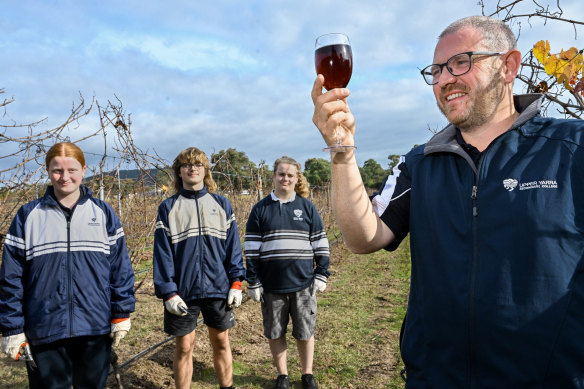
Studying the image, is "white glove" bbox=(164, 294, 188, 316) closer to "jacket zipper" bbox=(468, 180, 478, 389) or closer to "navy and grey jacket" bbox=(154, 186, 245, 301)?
"navy and grey jacket" bbox=(154, 186, 245, 301)

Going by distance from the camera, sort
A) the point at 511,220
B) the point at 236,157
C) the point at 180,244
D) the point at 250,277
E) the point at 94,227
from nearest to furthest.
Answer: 1. the point at 511,220
2. the point at 94,227
3. the point at 180,244
4. the point at 250,277
5. the point at 236,157

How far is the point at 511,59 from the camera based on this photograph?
1.26 metres

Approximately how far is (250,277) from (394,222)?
2.20 m

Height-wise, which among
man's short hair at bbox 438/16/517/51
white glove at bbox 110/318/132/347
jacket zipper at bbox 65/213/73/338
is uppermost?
man's short hair at bbox 438/16/517/51

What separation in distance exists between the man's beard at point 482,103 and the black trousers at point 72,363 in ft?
7.50

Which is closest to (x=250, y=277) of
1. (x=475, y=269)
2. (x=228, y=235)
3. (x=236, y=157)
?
(x=228, y=235)

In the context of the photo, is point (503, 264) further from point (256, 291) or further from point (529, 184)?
point (256, 291)

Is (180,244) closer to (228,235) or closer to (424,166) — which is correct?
(228,235)

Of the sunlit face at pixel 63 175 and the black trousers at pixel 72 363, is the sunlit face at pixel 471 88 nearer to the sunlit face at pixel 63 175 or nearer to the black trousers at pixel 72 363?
the sunlit face at pixel 63 175

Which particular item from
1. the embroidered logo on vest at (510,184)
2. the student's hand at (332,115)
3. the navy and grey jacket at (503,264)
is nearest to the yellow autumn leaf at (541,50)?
the navy and grey jacket at (503,264)

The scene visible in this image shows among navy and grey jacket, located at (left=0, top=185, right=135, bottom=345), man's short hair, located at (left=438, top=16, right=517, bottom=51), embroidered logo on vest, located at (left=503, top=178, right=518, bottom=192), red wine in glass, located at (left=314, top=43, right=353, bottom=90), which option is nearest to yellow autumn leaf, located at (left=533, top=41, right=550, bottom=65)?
man's short hair, located at (left=438, top=16, right=517, bottom=51)

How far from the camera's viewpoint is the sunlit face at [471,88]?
121cm

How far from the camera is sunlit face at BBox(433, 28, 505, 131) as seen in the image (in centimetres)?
121

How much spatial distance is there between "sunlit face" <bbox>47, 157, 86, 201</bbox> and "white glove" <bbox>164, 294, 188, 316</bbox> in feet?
3.07
